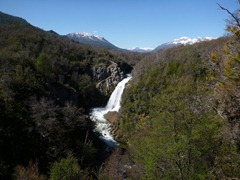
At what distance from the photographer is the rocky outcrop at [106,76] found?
7656cm

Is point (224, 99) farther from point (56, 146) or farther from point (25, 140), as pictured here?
point (25, 140)

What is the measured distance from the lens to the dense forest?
13.1 metres

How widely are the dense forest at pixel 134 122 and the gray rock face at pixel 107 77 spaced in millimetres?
3271

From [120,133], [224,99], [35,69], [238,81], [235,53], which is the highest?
[235,53]

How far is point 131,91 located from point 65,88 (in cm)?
1675

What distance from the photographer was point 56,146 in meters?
29.8

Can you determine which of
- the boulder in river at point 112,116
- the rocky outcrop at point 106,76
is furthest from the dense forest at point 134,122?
the rocky outcrop at point 106,76

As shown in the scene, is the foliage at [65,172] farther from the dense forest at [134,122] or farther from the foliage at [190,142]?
the foliage at [190,142]

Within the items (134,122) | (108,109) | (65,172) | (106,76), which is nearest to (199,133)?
(65,172)

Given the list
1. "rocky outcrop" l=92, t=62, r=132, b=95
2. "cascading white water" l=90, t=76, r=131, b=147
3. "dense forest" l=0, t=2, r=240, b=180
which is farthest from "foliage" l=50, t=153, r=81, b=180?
"rocky outcrop" l=92, t=62, r=132, b=95

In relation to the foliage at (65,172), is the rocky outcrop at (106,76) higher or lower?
higher

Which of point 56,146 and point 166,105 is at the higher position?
point 166,105

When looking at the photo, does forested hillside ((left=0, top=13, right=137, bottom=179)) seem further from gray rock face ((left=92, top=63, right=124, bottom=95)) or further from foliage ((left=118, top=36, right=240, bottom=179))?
gray rock face ((left=92, top=63, right=124, bottom=95))

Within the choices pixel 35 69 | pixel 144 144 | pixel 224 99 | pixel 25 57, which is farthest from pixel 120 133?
pixel 224 99
